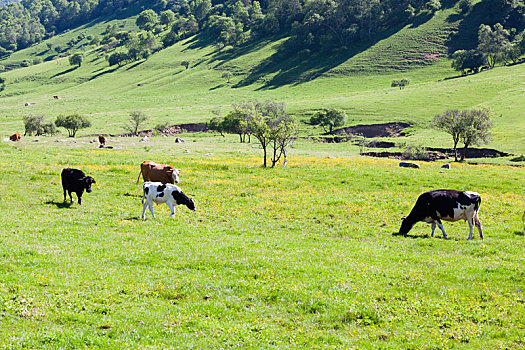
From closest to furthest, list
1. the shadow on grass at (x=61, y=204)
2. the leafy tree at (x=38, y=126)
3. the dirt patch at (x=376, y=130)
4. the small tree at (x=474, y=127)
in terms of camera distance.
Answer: the shadow on grass at (x=61, y=204) < the small tree at (x=474, y=127) < the leafy tree at (x=38, y=126) < the dirt patch at (x=376, y=130)

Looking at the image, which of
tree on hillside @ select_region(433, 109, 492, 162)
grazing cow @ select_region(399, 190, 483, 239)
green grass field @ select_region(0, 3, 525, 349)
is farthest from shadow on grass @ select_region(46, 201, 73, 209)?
tree on hillside @ select_region(433, 109, 492, 162)

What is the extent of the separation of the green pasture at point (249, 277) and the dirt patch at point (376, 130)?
7936 cm

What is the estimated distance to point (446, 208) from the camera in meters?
21.0

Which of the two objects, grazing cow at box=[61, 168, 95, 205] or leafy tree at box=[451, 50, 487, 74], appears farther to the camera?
leafy tree at box=[451, 50, 487, 74]

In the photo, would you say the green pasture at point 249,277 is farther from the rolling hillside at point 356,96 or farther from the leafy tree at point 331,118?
the leafy tree at point 331,118

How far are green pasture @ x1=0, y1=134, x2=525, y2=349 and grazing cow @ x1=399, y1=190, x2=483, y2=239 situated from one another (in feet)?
3.18

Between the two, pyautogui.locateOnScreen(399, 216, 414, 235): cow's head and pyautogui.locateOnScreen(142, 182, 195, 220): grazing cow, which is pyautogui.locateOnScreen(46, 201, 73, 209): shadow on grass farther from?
pyautogui.locateOnScreen(399, 216, 414, 235): cow's head

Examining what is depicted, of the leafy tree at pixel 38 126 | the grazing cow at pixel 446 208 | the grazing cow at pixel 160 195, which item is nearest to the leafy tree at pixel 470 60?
the leafy tree at pixel 38 126

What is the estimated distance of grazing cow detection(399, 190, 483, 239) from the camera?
2084 centimetres

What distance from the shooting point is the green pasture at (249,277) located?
33.7 feet

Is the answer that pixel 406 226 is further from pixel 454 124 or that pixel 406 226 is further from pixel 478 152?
pixel 478 152

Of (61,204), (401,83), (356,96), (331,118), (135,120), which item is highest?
(401,83)

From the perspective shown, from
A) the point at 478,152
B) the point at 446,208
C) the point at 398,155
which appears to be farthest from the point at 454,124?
the point at 446,208

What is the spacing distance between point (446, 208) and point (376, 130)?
89316 millimetres
